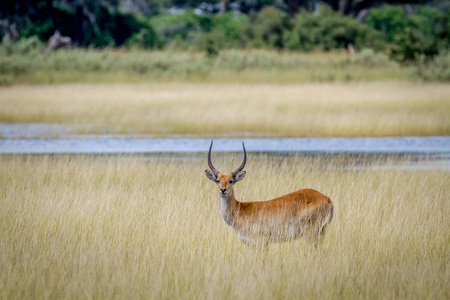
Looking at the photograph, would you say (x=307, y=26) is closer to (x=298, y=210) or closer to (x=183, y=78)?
(x=183, y=78)

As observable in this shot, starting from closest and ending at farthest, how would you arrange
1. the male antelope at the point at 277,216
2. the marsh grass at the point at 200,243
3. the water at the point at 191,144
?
the marsh grass at the point at 200,243, the male antelope at the point at 277,216, the water at the point at 191,144

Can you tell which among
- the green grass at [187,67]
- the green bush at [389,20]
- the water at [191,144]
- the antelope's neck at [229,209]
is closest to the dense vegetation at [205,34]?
the green grass at [187,67]

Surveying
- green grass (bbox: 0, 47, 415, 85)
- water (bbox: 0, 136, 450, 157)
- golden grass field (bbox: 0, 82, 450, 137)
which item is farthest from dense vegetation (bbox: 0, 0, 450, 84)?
water (bbox: 0, 136, 450, 157)

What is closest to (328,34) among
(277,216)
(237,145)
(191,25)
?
(191,25)

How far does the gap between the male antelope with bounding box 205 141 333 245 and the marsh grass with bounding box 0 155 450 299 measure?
22 cm

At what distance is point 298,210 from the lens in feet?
19.1

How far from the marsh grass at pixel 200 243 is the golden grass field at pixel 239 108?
6955 millimetres

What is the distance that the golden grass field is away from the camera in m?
17.3

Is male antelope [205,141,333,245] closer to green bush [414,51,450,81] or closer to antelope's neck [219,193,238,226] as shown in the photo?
antelope's neck [219,193,238,226]

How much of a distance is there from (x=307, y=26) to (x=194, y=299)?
31818 millimetres

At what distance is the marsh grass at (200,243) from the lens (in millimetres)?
5445

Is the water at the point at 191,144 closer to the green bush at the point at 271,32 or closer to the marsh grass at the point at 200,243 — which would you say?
the marsh grass at the point at 200,243

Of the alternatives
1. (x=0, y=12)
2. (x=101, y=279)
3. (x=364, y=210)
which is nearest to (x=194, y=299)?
(x=101, y=279)

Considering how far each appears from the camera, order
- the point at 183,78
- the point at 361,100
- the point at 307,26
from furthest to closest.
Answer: the point at 307,26, the point at 183,78, the point at 361,100
